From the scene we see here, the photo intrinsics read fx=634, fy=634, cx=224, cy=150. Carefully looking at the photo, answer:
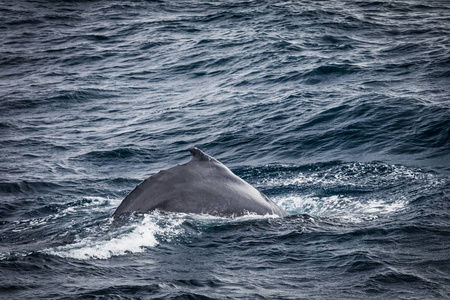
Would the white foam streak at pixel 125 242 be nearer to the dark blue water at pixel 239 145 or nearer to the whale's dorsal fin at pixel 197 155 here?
the dark blue water at pixel 239 145

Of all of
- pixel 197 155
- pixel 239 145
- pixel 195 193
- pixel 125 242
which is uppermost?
pixel 197 155

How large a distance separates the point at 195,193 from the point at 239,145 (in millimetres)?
8254

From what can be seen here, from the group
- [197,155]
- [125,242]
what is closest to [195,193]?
[197,155]

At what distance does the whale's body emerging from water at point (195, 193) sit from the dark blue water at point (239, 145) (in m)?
0.20

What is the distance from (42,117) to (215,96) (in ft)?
20.7

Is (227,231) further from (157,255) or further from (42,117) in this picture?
(42,117)

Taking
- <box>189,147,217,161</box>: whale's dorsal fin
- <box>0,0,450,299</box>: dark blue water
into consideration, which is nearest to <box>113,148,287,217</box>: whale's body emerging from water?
<box>189,147,217,161</box>: whale's dorsal fin

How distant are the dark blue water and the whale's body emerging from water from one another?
7.9 inches

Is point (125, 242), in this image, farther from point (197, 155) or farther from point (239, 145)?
point (239, 145)

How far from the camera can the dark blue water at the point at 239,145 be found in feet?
27.3

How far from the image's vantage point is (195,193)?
9641 mm

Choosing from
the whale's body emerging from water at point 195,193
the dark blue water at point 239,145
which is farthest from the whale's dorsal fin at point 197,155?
the dark blue water at point 239,145

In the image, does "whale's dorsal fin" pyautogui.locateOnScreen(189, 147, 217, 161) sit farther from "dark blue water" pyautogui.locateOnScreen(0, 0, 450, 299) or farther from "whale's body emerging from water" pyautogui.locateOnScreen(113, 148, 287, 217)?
"dark blue water" pyautogui.locateOnScreen(0, 0, 450, 299)

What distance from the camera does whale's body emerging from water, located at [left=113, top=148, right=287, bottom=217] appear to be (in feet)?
31.2
